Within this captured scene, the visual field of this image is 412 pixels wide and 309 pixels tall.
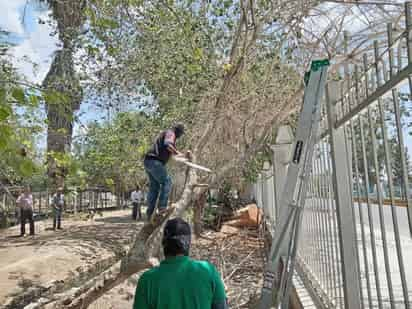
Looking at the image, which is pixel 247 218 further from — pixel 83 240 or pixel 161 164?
pixel 161 164

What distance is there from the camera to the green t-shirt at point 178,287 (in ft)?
6.26

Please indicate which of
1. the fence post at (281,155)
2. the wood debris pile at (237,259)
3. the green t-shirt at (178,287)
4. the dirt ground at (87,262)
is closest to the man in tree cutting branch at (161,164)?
the fence post at (281,155)

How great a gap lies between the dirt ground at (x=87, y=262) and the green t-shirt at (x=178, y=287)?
3.67 m

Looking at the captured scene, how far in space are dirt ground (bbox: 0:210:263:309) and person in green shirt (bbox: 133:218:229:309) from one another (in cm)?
364

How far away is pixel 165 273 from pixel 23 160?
1238mm

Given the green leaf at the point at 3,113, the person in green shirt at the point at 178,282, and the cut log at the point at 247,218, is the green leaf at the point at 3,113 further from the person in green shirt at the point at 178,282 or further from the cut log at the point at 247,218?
the cut log at the point at 247,218

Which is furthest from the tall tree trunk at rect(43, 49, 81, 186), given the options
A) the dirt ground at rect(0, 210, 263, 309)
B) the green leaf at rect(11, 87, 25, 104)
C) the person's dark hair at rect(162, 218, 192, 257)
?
the dirt ground at rect(0, 210, 263, 309)

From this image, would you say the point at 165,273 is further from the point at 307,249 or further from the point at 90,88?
the point at 90,88

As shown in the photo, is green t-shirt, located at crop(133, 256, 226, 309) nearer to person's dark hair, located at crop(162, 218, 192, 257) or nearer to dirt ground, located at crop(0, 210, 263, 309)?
person's dark hair, located at crop(162, 218, 192, 257)

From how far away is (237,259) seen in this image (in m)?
8.30

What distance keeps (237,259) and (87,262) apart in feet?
12.8

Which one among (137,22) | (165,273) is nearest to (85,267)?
(137,22)

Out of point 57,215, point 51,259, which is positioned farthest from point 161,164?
point 51,259

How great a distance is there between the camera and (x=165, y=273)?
1.95 meters
